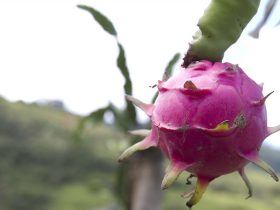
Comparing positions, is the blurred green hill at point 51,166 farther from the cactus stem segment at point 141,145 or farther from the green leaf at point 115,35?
the cactus stem segment at point 141,145

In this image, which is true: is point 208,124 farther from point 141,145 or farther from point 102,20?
point 102,20

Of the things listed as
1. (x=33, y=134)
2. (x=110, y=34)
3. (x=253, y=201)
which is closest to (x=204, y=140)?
(x=110, y=34)

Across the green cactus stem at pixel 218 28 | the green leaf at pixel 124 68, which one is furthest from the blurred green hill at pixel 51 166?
the green cactus stem at pixel 218 28

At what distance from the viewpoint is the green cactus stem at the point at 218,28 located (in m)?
1.02

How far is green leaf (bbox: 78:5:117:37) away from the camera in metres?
1.48

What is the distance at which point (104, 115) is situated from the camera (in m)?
2.15

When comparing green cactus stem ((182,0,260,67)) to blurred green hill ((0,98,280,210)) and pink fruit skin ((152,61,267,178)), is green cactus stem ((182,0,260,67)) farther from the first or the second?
blurred green hill ((0,98,280,210))

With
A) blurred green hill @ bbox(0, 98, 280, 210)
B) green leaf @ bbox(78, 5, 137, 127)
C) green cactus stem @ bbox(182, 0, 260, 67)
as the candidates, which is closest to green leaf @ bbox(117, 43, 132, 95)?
green leaf @ bbox(78, 5, 137, 127)

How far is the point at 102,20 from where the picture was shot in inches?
59.5

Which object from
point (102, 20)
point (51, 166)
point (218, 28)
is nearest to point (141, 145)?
point (218, 28)

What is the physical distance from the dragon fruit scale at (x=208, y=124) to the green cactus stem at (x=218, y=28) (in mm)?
73

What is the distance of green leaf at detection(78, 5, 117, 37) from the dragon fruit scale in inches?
23.4

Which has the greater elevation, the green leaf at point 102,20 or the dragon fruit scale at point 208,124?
the dragon fruit scale at point 208,124

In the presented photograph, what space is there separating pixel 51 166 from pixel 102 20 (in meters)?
19.6
